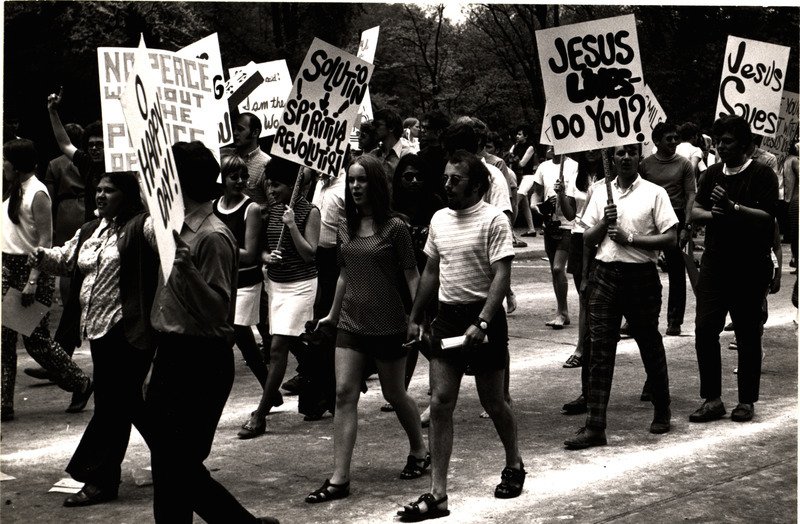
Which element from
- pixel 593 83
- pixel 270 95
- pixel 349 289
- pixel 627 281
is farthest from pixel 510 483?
pixel 270 95

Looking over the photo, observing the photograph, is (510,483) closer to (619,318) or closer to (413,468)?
(413,468)

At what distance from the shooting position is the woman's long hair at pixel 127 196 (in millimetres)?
5895

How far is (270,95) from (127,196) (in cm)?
583

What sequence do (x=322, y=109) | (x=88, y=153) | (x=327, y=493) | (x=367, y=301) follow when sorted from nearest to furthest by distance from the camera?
(x=327, y=493)
(x=367, y=301)
(x=322, y=109)
(x=88, y=153)

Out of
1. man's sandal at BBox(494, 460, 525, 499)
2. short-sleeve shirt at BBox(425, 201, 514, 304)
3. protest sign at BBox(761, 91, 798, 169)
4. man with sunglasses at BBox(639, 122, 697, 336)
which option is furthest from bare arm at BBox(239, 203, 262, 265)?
protest sign at BBox(761, 91, 798, 169)

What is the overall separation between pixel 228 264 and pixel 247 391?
410 cm

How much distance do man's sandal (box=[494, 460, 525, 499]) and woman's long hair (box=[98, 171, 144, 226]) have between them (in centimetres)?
239

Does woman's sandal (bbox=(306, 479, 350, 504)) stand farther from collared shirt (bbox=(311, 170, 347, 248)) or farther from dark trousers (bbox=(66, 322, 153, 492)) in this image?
collared shirt (bbox=(311, 170, 347, 248))

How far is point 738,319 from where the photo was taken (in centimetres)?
755

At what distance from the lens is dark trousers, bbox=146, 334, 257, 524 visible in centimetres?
468

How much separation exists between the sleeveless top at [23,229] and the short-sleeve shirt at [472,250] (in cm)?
349

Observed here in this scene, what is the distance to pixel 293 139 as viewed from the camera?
7977 millimetres

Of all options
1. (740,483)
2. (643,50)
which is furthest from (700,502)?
(643,50)

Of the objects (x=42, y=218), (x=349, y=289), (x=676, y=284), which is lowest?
(x=676, y=284)
